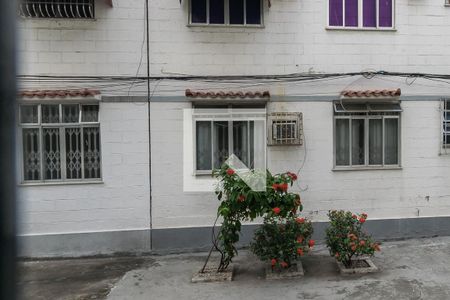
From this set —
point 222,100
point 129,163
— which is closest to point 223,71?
point 222,100

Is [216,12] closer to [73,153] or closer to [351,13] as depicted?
[351,13]

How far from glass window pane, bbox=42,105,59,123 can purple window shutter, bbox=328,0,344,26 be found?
470cm

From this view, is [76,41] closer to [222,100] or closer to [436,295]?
[222,100]

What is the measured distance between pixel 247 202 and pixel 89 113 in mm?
3035

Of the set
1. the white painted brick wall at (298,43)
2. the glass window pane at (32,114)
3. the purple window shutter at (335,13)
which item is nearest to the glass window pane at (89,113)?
the glass window pane at (32,114)

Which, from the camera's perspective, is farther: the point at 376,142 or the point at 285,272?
the point at 376,142

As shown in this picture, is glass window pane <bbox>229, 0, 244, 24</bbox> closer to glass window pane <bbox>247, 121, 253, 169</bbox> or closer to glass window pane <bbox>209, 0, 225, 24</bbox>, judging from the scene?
glass window pane <bbox>209, 0, 225, 24</bbox>

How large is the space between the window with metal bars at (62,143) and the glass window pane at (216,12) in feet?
7.74

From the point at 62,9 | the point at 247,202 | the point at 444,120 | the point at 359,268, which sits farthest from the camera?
the point at 444,120

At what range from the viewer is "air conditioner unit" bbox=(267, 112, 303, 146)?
21.6ft

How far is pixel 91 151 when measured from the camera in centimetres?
652

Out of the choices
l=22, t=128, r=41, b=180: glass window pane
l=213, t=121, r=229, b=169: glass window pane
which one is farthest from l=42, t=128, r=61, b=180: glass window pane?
l=213, t=121, r=229, b=169: glass window pane

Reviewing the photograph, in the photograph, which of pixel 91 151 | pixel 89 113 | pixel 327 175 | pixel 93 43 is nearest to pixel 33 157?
pixel 91 151

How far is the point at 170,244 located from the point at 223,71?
2.95 metres
